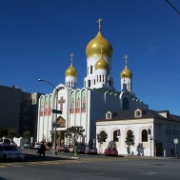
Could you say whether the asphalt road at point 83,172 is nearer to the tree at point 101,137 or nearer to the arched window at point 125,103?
the tree at point 101,137

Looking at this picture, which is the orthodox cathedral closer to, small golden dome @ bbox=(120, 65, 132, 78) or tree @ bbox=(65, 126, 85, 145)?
small golden dome @ bbox=(120, 65, 132, 78)

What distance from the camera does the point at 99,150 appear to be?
5203 cm

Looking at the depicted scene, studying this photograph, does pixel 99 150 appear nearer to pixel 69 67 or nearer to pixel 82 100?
pixel 82 100

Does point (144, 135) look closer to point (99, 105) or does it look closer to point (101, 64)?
point (99, 105)

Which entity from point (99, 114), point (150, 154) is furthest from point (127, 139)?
point (99, 114)

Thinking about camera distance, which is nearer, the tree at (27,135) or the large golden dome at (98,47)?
the tree at (27,135)

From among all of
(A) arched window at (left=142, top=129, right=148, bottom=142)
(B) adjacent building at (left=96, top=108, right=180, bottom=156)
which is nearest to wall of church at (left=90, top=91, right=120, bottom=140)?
(B) adjacent building at (left=96, top=108, right=180, bottom=156)

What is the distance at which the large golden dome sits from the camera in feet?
229

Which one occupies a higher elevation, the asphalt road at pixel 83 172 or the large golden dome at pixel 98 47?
the large golden dome at pixel 98 47

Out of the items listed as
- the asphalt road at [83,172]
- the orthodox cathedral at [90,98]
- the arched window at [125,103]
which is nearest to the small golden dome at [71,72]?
the orthodox cathedral at [90,98]

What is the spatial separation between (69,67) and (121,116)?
91.7ft

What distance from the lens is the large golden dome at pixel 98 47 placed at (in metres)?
69.8

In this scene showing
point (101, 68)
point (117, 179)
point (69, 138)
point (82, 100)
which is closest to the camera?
point (117, 179)

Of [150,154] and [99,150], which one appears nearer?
[150,154]
